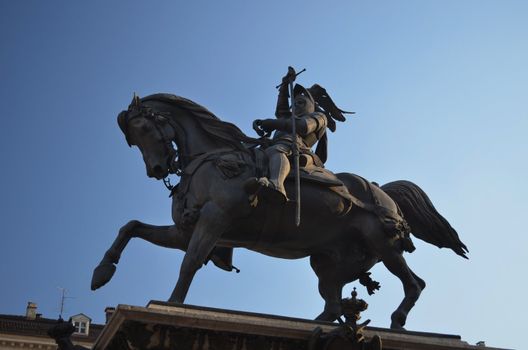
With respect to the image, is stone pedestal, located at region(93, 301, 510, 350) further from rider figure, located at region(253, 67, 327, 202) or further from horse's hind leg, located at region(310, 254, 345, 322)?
rider figure, located at region(253, 67, 327, 202)

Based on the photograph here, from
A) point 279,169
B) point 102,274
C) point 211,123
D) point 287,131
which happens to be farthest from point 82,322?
point 279,169

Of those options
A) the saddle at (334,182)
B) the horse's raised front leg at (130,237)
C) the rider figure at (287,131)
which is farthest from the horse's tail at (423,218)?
the horse's raised front leg at (130,237)

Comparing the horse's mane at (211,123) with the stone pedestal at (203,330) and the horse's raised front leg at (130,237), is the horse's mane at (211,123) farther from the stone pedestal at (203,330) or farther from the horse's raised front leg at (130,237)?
the stone pedestal at (203,330)

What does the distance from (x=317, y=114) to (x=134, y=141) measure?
283 cm

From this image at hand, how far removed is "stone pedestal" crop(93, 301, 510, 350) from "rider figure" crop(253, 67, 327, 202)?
1937 mm

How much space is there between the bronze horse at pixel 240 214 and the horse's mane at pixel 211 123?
1 centimetres

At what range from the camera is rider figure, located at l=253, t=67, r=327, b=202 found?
1373 centimetres

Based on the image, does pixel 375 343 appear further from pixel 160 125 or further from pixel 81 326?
pixel 81 326

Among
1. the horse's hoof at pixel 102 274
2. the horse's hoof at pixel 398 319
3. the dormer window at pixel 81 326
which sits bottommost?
the horse's hoof at pixel 398 319

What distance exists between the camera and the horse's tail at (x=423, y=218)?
15258mm

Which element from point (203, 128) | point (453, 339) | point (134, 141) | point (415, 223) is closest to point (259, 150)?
point (203, 128)

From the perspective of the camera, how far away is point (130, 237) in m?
14.3

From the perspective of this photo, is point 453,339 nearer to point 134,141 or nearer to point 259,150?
point 259,150

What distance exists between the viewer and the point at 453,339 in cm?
1319
